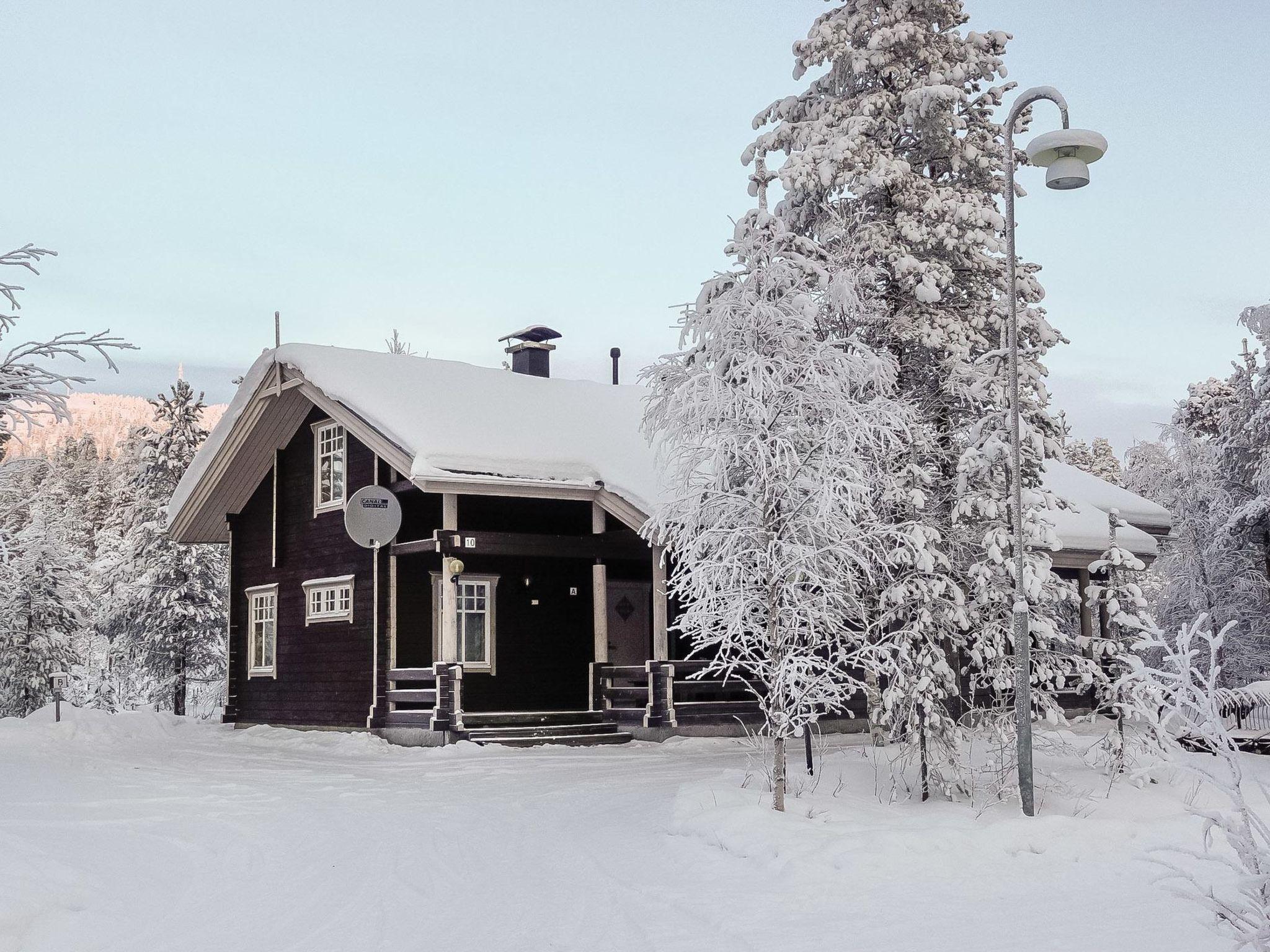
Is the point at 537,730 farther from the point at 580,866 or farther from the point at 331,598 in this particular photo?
the point at 580,866

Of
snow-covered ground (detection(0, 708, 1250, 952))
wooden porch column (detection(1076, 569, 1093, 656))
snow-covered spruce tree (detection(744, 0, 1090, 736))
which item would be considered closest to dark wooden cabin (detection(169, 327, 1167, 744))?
wooden porch column (detection(1076, 569, 1093, 656))

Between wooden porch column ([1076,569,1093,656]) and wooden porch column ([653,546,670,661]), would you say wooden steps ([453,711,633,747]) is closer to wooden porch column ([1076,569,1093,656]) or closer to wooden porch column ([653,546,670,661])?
wooden porch column ([653,546,670,661])

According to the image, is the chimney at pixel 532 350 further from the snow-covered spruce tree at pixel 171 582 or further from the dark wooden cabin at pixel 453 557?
the snow-covered spruce tree at pixel 171 582

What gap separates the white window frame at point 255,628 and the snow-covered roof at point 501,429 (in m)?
2.23

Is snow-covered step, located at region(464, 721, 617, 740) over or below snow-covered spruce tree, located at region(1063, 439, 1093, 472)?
below

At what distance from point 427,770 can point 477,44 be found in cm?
1011

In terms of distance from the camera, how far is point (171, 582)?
33.0 m

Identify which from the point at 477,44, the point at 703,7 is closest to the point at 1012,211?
the point at 703,7

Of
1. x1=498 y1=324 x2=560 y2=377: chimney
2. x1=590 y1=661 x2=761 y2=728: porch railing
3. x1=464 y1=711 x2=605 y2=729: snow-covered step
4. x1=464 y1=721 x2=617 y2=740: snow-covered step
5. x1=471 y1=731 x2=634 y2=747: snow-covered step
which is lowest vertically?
x1=471 y1=731 x2=634 y2=747: snow-covered step

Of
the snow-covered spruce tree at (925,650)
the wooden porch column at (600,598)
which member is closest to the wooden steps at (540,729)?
the wooden porch column at (600,598)

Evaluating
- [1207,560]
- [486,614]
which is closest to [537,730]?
[486,614]

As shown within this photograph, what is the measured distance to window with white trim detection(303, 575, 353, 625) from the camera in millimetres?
20906

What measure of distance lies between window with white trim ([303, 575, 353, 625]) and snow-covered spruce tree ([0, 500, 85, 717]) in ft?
51.4

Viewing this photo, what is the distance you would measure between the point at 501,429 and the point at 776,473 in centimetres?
966
